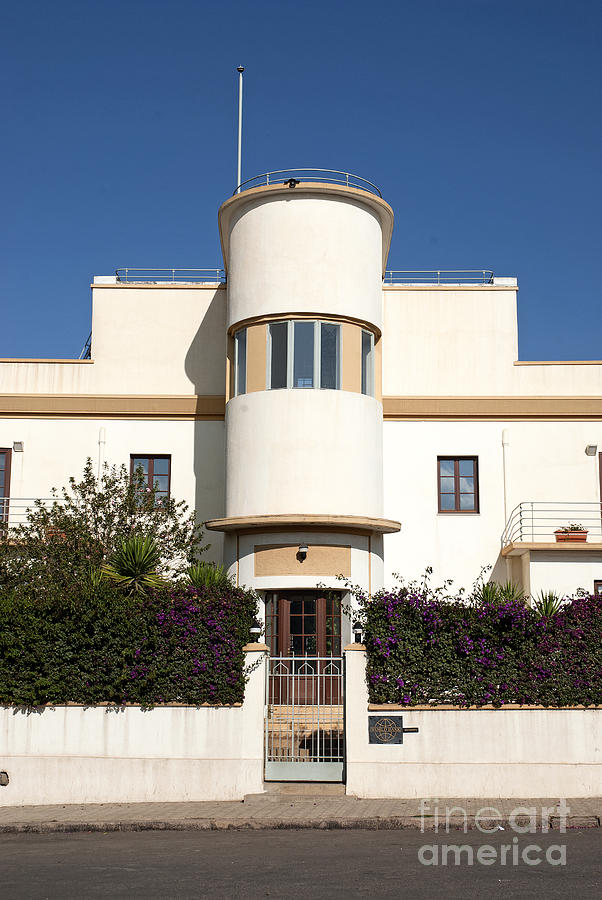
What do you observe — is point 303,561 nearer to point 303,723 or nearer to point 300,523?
point 300,523

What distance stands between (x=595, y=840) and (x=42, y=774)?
745 centimetres

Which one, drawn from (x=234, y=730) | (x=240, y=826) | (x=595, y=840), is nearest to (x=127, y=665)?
(x=234, y=730)

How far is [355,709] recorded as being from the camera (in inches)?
522

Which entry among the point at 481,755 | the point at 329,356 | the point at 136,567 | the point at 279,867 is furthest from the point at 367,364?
the point at 279,867

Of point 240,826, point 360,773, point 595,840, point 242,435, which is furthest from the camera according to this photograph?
point 242,435

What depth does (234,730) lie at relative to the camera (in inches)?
519

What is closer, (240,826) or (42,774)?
(240,826)

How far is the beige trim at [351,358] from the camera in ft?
65.8

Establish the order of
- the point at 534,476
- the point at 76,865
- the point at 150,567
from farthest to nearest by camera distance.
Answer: the point at 534,476, the point at 150,567, the point at 76,865

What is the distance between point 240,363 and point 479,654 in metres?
9.58

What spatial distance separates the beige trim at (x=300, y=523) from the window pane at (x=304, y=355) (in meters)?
2.92

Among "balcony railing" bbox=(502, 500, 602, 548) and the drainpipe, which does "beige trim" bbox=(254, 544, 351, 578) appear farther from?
the drainpipe

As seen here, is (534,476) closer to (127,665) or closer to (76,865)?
(127,665)

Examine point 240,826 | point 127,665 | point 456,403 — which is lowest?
point 240,826
